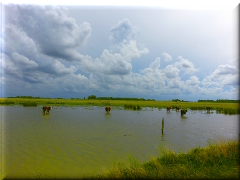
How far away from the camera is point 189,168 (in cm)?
671

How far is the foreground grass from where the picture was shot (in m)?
5.99

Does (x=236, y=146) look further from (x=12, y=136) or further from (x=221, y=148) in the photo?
(x=12, y=136)

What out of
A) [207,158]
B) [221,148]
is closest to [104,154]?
[207,158]

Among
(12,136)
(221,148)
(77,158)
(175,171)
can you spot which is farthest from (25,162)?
(221,148)

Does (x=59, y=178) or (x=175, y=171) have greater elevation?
(x=175, y=171)

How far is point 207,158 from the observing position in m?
7.76

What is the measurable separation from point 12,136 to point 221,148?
13.7 m

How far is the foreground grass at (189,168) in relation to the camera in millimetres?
5988

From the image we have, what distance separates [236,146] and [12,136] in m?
14.7

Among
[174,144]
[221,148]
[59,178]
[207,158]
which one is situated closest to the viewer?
[59,178]

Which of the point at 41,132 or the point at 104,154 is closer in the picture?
the point at 104,154

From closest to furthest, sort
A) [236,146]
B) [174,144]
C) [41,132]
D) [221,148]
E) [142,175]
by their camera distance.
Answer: [142,175] → [221,148] → [236,146] → [174,144] → [41,132]

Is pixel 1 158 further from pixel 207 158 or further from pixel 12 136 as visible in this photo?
pixel 207 158

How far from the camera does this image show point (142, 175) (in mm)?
6004
